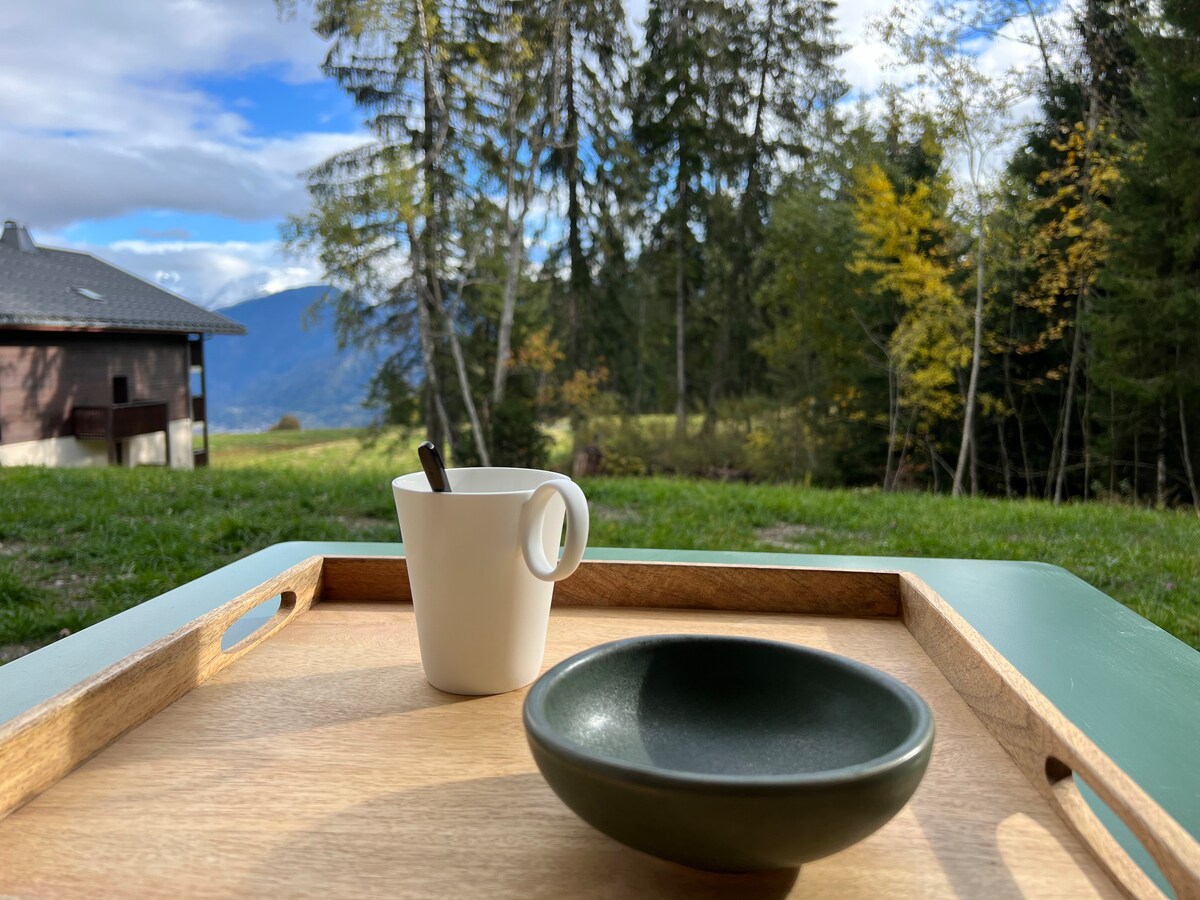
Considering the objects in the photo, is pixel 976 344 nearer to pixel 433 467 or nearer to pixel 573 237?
pixel 573 237

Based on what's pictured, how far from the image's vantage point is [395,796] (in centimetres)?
42

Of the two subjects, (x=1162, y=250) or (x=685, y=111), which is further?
(x=685, y=111)

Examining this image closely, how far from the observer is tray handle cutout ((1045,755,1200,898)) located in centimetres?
31

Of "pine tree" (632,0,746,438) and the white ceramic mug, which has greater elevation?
"pine tree" (632,0,746,438)

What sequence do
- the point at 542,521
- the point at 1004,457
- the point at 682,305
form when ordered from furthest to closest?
1. the point at 682,305
2. the point at 1004,457
3. the point at 542,521

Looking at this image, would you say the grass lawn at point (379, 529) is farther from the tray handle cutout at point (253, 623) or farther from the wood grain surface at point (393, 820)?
the wood grain surface at point (393, 820)

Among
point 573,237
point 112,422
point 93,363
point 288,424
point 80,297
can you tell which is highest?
point 573,237

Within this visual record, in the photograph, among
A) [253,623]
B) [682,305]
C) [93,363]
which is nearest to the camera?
[253,623]

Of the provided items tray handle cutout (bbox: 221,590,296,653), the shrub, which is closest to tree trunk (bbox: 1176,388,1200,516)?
tray handle cutout (bbox: 221,590,296,653)

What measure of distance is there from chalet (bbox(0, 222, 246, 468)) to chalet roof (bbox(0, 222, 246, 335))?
0.07ft

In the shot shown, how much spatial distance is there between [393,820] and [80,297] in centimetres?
1280

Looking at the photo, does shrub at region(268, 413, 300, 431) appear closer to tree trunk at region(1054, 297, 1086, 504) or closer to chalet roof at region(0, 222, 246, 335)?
chalet roof at region(0, 222, 246, 335)

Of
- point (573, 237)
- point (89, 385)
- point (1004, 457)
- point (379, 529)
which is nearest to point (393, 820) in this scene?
point (379, 529)

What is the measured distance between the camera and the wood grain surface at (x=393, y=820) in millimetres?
348
